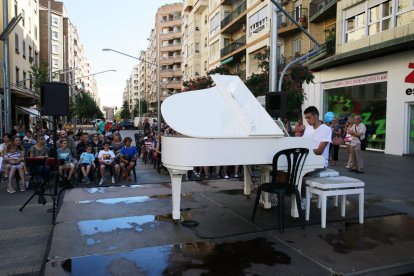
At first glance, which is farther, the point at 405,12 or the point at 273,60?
the point at 405,12

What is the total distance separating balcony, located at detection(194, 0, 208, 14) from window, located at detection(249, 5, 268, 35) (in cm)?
1927

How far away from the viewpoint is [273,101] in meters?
10.5

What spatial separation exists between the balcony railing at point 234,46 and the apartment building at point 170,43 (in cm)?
3867

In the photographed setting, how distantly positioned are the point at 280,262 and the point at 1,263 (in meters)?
3.66

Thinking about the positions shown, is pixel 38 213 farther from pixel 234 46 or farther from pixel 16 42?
pixel 234 46

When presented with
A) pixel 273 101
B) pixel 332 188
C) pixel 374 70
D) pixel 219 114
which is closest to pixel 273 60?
pixel 273 101

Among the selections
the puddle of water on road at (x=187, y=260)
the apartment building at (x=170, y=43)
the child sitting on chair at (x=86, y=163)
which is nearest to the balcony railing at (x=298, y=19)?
the child sitting on chair at (x=86, y=163)

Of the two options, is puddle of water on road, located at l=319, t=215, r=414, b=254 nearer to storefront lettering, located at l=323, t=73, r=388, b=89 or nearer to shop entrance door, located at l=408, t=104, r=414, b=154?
shop entrance door, located at l=408, t=104, r=414, b=154

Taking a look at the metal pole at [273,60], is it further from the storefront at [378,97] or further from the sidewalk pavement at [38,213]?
the storefront at [378,97]

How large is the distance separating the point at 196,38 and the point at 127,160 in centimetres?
4654

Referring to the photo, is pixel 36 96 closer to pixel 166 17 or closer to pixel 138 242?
pixel 138 242

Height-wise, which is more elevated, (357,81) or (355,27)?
(355,27)

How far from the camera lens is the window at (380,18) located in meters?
17.8

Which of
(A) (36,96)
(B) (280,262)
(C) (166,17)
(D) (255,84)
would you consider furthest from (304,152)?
(C) (166,17)
